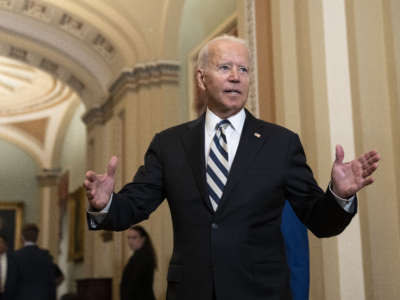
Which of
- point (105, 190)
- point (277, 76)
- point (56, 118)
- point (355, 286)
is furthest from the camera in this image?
point (56, 118)

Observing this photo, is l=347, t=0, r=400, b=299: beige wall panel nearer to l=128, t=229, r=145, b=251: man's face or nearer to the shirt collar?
the shirt collar

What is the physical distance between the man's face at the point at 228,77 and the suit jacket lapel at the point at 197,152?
110mm

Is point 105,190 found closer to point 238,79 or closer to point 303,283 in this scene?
point 238,79

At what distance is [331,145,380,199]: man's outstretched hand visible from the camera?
202cm

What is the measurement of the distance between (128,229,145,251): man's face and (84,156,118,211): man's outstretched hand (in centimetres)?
445

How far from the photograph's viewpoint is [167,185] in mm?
2287

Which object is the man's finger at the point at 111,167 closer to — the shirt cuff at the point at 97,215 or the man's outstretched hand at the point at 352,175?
the shirt cuff at the point at 97,215

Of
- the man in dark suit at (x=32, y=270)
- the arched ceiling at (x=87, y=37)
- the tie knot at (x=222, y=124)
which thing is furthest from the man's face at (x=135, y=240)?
the tie knot at (x=222, y=124)

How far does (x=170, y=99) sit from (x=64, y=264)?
320 inches

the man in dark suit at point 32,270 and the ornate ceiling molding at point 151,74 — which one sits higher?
the ornate ceiling molding at point 151,74

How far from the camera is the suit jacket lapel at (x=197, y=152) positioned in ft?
7.08

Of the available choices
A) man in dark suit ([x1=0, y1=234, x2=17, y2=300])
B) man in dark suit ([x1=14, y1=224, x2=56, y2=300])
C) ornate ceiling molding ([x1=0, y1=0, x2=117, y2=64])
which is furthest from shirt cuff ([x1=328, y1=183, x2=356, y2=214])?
ornate ceiling molding ([x1=0, y1=0, x2=117, y2=64])

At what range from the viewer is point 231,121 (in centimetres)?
229

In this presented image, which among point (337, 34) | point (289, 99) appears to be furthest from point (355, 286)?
point (337, 34)
